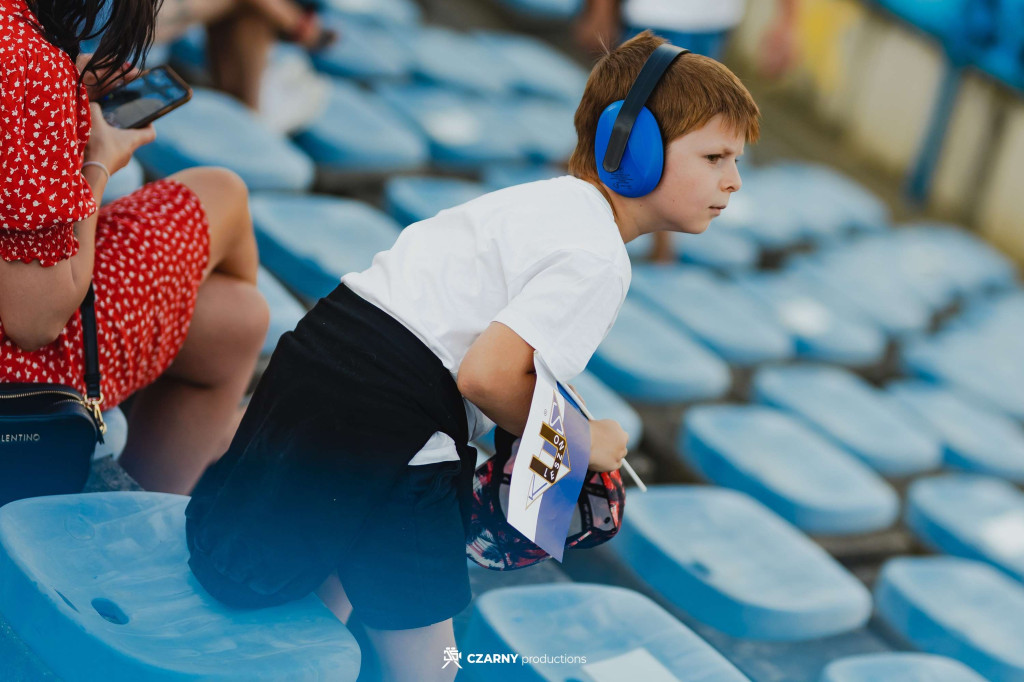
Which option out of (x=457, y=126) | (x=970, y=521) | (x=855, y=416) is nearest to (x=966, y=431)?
(x=855, y=416)

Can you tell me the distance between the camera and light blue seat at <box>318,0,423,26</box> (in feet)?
13.0

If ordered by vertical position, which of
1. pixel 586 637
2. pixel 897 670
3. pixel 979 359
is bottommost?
pixel 979 359

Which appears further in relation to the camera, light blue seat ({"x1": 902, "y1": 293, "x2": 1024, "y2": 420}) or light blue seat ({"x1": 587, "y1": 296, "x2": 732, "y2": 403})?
light blue seat ({"x1": 902, "y1": 293, "x2": 1024, "y2": 420})

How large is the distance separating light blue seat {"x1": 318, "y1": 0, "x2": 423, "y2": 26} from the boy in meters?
2.86

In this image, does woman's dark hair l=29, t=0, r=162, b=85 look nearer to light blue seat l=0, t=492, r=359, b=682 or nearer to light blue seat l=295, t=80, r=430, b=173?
light blue seat l=0, t=492, r=359, b=682

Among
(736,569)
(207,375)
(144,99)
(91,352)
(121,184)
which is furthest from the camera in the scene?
(121,184)

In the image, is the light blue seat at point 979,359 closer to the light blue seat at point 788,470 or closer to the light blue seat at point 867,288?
the light blue seat at point 867,288

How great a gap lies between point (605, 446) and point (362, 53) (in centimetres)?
267

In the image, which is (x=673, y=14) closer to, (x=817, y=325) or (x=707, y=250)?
(x=707, y=250)

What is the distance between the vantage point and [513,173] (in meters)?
3.24

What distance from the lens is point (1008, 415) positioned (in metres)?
3.39

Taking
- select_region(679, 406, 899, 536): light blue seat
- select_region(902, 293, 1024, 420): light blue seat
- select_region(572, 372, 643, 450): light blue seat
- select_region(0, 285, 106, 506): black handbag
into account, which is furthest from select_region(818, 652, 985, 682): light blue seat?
select_region(902, 293, 1024, 420): light blue seat

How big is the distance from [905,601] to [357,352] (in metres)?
1.30

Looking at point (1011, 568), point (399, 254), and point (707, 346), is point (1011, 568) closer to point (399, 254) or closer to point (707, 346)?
point (707, 346)
